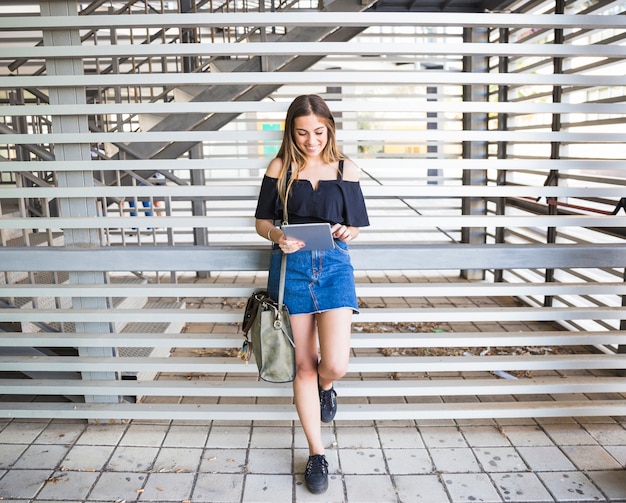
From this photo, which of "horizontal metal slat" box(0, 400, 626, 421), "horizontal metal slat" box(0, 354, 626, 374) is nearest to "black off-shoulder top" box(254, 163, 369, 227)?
"horizontal metal slat" box(0, 354, 626, 374)

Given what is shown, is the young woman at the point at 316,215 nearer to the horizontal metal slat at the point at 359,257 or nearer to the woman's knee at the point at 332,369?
the woman's knee at the point at 332,369

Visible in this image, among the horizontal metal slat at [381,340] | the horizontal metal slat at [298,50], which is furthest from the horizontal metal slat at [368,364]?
the horizontal metal slat at [298,50]

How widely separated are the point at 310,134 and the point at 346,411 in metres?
1.84

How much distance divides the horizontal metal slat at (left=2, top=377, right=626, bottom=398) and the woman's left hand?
3.91 ft

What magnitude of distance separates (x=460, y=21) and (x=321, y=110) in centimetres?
113

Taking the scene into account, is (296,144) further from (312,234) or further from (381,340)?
(381,340)

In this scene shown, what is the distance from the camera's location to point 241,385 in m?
3.62

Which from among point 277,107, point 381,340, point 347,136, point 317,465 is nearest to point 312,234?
point 347,136

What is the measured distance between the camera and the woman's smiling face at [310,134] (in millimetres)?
2758

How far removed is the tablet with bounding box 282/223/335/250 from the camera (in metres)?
2.59

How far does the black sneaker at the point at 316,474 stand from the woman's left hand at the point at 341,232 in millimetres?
1271

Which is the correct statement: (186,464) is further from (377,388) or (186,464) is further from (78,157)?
(78,157)

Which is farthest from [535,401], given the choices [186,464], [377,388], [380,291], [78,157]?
[78,157]

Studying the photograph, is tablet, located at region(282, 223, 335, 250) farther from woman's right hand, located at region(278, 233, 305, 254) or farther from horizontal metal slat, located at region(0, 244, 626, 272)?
horizontal metal slat, located at region(0, 244, 626, 272)
